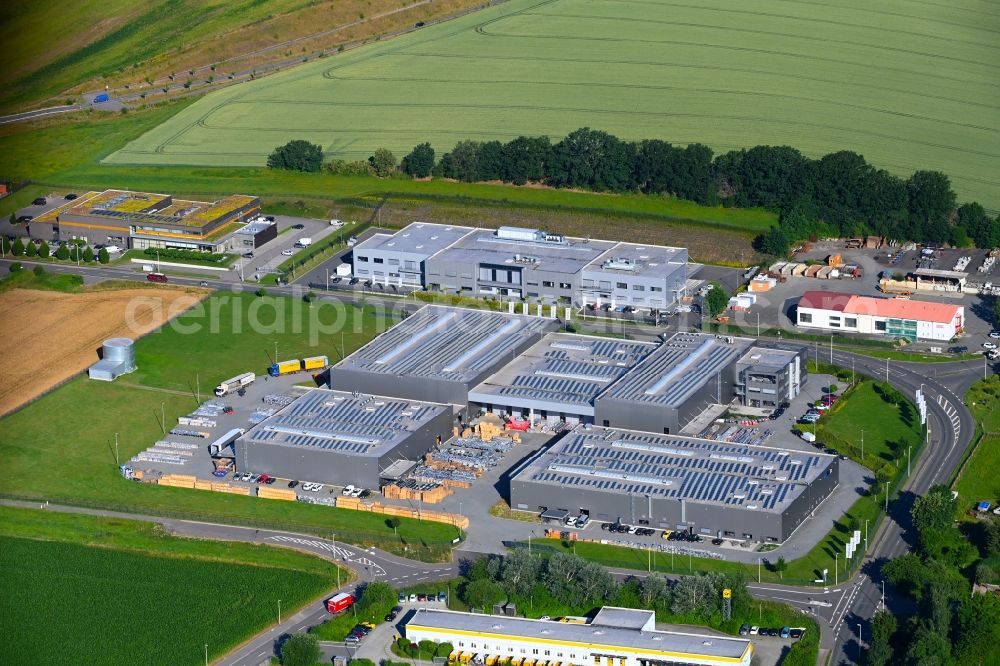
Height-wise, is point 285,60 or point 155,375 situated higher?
point 285,60

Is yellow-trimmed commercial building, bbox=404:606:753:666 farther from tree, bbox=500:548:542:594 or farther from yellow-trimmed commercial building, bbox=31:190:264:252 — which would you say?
yellow-trimmed commercial building, bbox=31:190:264:252

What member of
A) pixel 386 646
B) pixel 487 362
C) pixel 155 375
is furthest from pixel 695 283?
pixel 386 646

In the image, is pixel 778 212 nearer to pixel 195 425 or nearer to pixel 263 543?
pixel 195 425

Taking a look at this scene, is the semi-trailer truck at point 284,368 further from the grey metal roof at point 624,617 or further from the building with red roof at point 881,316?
the grey metal roof at point 624,617

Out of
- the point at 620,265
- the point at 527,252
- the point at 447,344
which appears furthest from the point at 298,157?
the point at 447,344

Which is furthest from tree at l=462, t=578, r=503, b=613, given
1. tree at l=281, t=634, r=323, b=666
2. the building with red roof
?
→ the building with red roof

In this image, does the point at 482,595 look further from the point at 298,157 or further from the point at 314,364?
the point at 298,157
